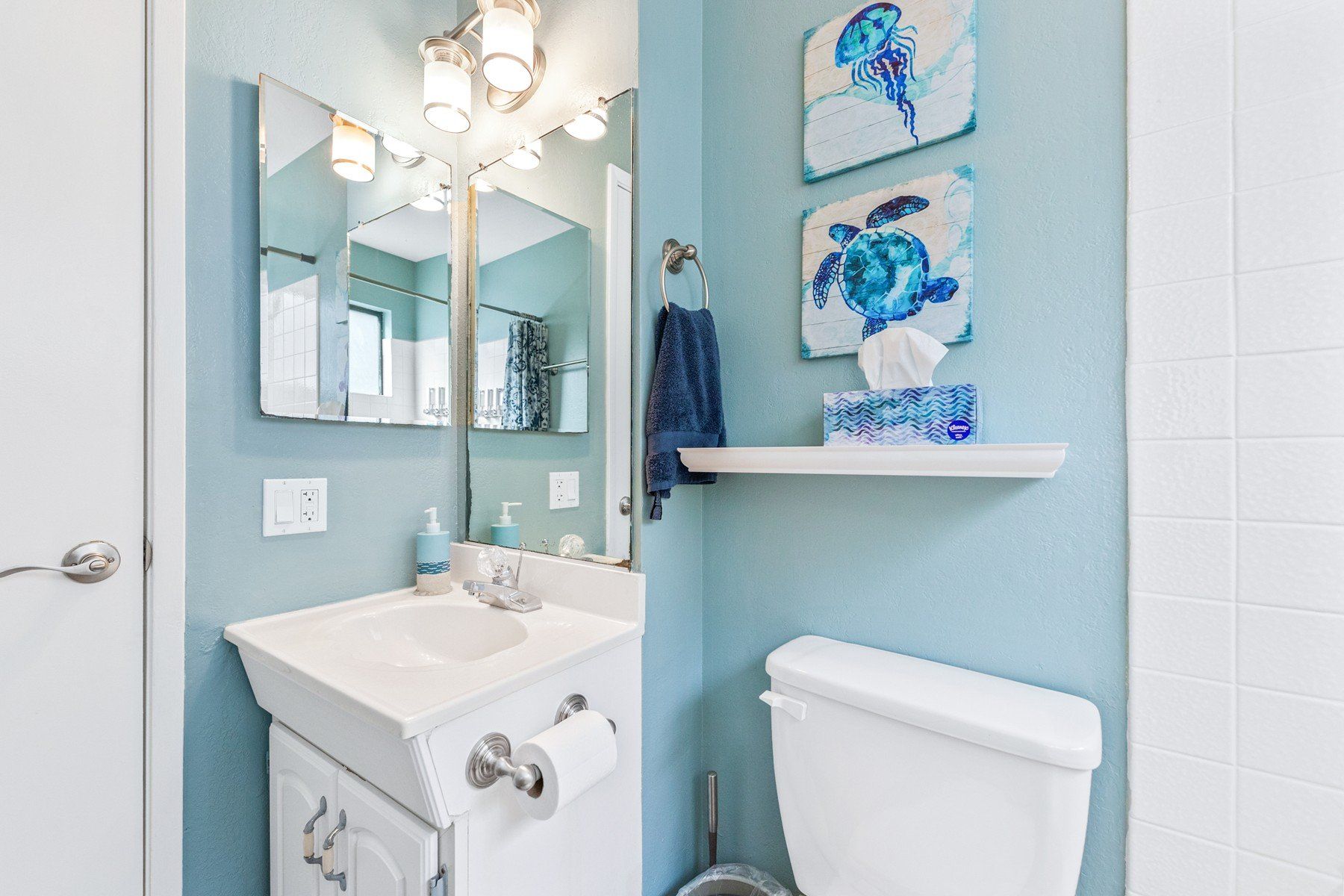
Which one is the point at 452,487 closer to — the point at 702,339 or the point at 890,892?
the point at 702,339

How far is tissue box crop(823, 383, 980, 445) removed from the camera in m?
0.86

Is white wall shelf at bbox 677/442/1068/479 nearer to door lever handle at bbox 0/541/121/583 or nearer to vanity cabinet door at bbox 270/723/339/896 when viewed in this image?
vanity cabinet door at bbox 270/723/339/896

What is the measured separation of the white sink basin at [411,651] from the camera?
2.42ft

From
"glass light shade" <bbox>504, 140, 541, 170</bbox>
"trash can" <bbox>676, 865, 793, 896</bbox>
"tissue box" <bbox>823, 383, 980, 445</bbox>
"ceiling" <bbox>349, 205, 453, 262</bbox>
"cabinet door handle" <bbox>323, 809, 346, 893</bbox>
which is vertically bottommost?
"trash can" <bbox>676, 865, 793, 896</bbox>

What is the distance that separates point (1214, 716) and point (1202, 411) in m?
0.41

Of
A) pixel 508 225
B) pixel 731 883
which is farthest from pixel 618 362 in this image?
pixel 731 883

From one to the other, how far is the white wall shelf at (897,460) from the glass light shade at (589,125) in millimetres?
678

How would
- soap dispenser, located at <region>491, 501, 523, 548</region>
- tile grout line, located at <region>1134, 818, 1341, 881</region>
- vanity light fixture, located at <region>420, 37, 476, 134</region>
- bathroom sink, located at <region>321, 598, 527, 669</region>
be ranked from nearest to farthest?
tile grout line, located at <region>1134, 818, 1341, 881</region>
bathroom sink, located at <region>321, 598, 527, 669</region>
vanity light fixture, located at <region>420, 37, 476, 134</region>
soap dispenser, located at <region>491, 501, 523, 548</region>

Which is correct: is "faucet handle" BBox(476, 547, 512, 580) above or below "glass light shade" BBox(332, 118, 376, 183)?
below

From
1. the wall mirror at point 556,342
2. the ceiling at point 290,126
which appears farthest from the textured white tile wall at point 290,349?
the wall mirror at point 556,342

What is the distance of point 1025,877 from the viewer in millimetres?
751

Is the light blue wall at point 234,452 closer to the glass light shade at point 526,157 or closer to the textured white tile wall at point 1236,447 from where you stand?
the glass light shade at point 526,157

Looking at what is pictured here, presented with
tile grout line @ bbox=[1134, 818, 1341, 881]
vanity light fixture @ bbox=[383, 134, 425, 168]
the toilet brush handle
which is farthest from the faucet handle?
tile grout line @ bbox=[1134, 818, 1341, 881]

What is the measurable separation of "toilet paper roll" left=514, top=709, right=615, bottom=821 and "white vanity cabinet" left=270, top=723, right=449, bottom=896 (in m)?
0.14
